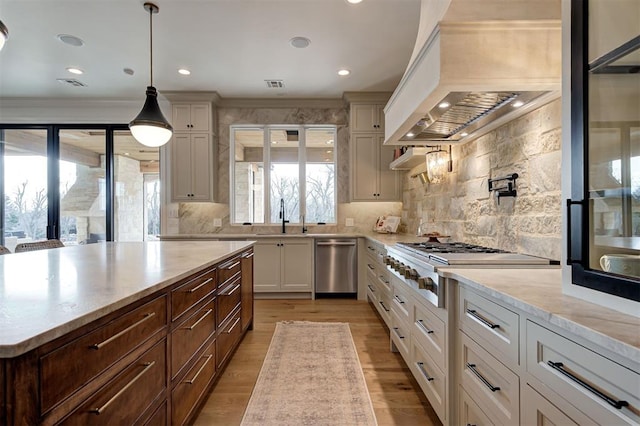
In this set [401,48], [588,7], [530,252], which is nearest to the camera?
[588,7]

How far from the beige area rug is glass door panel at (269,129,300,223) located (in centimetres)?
226

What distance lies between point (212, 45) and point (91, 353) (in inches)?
126

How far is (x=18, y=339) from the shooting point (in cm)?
69

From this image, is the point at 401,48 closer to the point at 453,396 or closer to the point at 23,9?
the point at 453,396

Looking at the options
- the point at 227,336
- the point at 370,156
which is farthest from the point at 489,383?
the point at 370,156

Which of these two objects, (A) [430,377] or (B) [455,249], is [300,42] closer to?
(B) [455,249]

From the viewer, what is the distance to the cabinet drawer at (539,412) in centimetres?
88

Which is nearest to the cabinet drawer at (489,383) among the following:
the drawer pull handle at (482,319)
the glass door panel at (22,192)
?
the drawer pull handle at (482,319)

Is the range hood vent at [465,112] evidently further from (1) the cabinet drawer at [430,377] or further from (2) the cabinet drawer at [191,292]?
(2) the cabinet drawer at [191,292]

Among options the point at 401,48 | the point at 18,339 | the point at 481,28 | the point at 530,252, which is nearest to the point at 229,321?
the point at 18,339

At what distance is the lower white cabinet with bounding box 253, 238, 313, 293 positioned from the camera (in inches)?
174

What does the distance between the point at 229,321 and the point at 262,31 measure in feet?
8.60

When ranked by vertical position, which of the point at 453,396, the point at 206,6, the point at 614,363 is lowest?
the point at 453,396

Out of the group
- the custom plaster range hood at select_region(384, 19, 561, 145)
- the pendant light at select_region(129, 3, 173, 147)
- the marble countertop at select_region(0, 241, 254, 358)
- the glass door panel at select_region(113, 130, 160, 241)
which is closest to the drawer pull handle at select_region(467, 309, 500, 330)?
the custom plaster range hood at select_region(384, 19, 561, 145)
